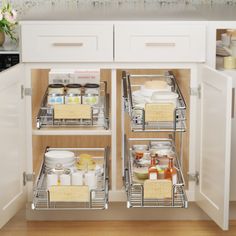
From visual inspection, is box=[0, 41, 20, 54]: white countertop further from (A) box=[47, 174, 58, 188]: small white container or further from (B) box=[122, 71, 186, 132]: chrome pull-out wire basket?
(A) box=[47, 174, 58, 188]: small white container

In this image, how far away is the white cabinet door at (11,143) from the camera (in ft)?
10.4

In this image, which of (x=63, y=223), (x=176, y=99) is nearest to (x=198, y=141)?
(x=176, y=99)

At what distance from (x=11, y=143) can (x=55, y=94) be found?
43 cm

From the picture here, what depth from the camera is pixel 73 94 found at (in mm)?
3598

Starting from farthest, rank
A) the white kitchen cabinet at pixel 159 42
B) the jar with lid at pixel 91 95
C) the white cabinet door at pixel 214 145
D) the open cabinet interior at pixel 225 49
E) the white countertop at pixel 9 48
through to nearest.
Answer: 1. the white countertop at pixel 9 48
2. the open cabinet interior at pixel 225 49
3. the jar with lid at pixel 91 95
4. the white kitchen cabinet at pixel 159 42
5. the white cabinet door at pixel 214 145

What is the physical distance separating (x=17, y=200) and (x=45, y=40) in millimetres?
855

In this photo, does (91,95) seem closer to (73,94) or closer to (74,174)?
(73,94)

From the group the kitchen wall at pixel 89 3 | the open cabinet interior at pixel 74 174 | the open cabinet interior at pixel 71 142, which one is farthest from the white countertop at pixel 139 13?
the open cabinet interior at pixel 74 174

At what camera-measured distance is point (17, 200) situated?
344 cm

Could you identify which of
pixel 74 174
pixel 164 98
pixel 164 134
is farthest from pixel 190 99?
pixel 74 174

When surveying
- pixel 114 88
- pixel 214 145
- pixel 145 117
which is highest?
pixel 114 88

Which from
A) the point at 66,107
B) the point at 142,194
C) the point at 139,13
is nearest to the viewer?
the point at 142,194

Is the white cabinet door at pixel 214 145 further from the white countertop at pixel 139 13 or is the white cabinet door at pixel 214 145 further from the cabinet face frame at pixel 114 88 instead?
the white countertop at pixel 139 13

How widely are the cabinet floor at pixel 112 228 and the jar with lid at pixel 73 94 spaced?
2.28 ft
